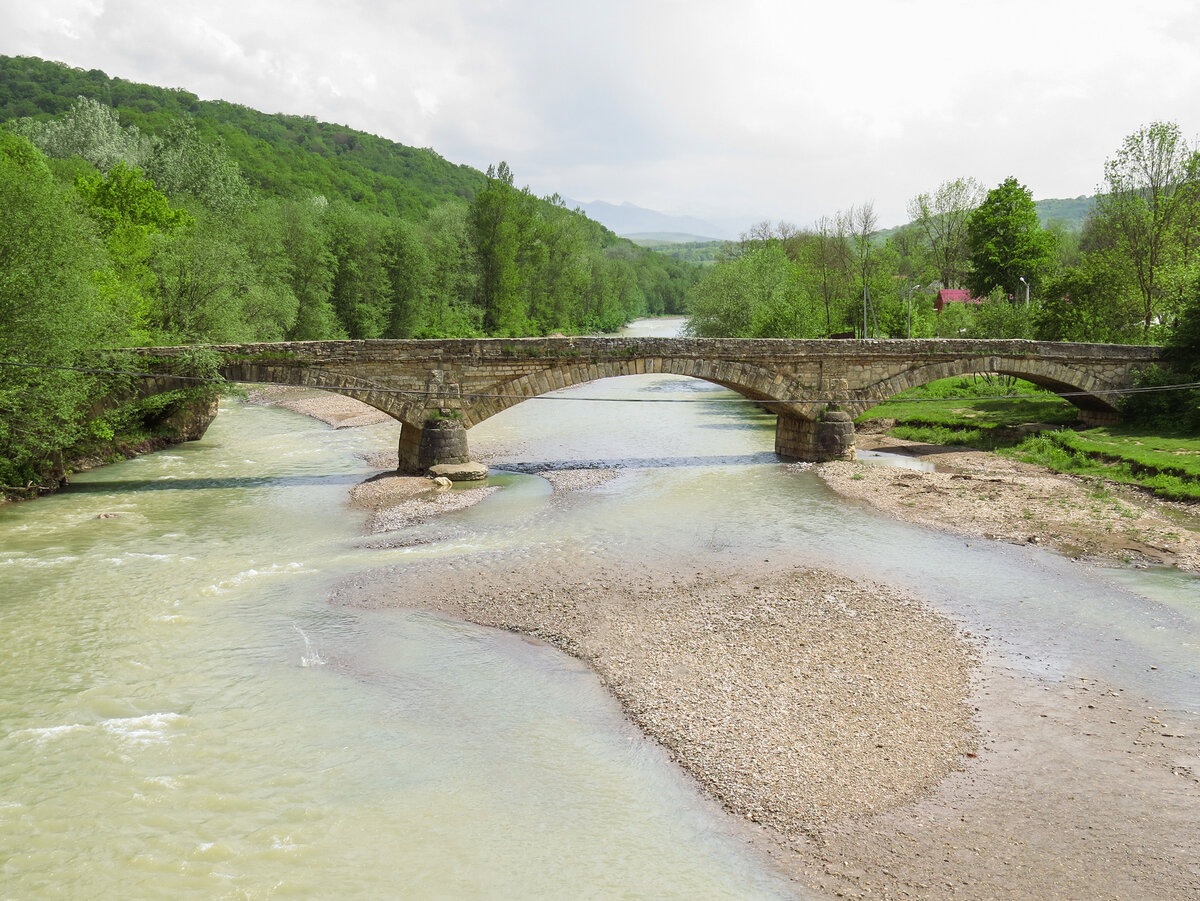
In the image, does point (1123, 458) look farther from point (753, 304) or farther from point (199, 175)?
point (199, 175)

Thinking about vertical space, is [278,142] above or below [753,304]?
above

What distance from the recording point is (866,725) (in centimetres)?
1141

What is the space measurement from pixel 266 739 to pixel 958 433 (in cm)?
3138

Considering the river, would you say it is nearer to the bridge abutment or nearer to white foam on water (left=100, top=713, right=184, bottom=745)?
white foam on water (left=100, top=713, right=184, bottom=745)

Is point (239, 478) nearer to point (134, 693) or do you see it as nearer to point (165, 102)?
point (134, 693)

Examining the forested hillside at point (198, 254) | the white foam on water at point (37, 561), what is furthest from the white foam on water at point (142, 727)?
the forested hillside at point (198, 254)

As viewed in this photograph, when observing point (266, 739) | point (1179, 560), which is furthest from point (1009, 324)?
point (266, 739)

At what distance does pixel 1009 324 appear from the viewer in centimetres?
4781

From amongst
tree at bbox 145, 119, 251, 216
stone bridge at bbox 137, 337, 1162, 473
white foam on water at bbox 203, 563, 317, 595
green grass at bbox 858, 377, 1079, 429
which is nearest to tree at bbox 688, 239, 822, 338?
green grass at bbox 858, 377, 1079, 429

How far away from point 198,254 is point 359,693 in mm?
27967

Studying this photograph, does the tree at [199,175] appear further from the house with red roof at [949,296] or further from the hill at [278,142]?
the house with red roof at [949,296]

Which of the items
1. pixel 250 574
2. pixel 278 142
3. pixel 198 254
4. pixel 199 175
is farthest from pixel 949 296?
pixel 278 142

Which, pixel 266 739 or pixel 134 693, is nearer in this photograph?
pixel 266 739

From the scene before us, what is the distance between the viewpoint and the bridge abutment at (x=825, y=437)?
3077 cm
